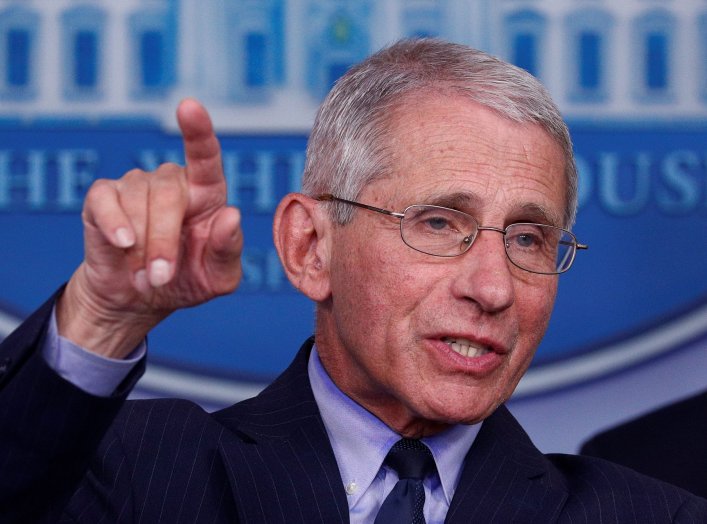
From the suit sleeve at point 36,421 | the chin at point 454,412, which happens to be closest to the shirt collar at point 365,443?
the chin at point 454,412

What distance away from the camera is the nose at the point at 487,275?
1.96 m

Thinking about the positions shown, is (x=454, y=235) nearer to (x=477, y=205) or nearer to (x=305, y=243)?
(x=477, y=205)

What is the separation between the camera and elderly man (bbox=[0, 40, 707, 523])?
203 centimetres

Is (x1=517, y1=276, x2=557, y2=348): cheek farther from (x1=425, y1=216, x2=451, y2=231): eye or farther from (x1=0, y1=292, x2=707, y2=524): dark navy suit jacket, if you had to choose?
(x1=0, y1=292, x2=707, y2=524): dark navy suit jacket

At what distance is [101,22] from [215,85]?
340mm

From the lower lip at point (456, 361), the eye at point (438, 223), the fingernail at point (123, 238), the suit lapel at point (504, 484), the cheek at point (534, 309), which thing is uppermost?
the fingernail at point (123, 238)

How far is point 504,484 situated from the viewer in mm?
2197

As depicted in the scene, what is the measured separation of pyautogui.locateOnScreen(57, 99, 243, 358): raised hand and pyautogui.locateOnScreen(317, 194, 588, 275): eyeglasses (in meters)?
0.48

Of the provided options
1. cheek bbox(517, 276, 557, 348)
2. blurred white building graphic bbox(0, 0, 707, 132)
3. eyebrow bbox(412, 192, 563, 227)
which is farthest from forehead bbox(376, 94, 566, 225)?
blurred white building graphic bbox(0, 0, 707, 132)

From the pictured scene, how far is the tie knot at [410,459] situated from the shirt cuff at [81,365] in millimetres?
640

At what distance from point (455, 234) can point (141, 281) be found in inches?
25.3

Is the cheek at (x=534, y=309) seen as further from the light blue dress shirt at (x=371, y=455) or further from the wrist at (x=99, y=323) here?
the wrist at (x=99, y=323)

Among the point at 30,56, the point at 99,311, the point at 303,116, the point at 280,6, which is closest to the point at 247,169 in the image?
the point at 303,116

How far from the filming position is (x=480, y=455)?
223 centimetres
